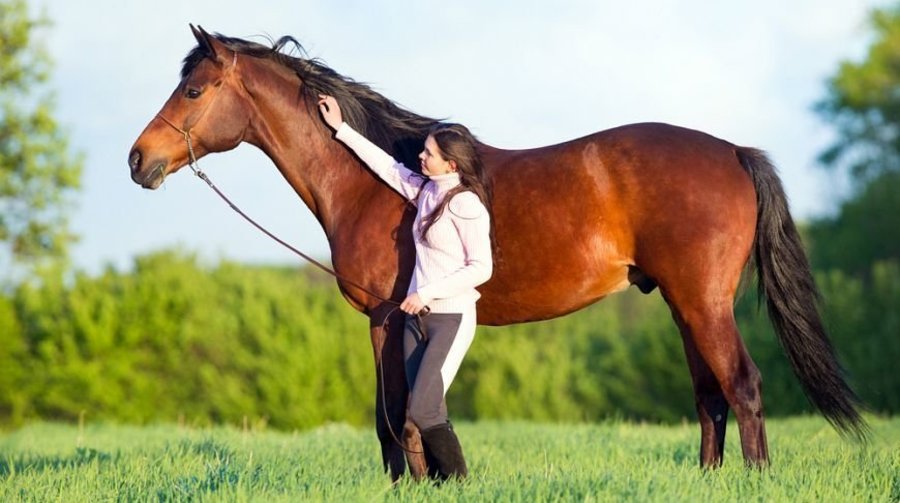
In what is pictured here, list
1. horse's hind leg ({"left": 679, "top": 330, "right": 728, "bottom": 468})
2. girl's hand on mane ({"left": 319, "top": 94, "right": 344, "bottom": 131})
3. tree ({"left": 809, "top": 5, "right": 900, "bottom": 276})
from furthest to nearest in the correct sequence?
tree ({"left": 809, "top": 5, "right": 900, "bottom": 276}) < girl's hand on mane ({"left": 319, "top": 94, "right": 344, "bottom": 131}) < horse's hind leg ({"left": 679, "top": 330, "right": 728, "bottom": 468})

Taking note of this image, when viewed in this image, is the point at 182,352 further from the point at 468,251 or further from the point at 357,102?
the point at 468,251

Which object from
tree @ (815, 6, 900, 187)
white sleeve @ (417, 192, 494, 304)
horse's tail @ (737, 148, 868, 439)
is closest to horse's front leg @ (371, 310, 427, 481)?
white sleeve @ (417, 192, 494, 304)

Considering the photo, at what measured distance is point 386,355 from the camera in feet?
19.6

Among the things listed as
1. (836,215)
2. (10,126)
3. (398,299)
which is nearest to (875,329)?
(836,215)

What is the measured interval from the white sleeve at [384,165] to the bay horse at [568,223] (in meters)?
0.13

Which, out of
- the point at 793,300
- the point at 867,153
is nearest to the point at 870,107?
the point at 867,153

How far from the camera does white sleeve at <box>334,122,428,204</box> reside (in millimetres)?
Result: 6113

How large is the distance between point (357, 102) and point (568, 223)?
5.18 ft

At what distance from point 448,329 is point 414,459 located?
766mm

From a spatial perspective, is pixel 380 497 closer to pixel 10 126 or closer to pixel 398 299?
pixel 398 299

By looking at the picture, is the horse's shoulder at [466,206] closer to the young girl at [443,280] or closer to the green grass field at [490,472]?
the young girl at [443,280]

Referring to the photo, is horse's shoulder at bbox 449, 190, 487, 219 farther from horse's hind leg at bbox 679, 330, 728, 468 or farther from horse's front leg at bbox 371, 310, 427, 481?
horse's hind leg at bbox 679, 330, 728, 468

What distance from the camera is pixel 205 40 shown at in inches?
253

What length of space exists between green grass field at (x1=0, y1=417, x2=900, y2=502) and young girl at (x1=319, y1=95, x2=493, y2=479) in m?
0.37
